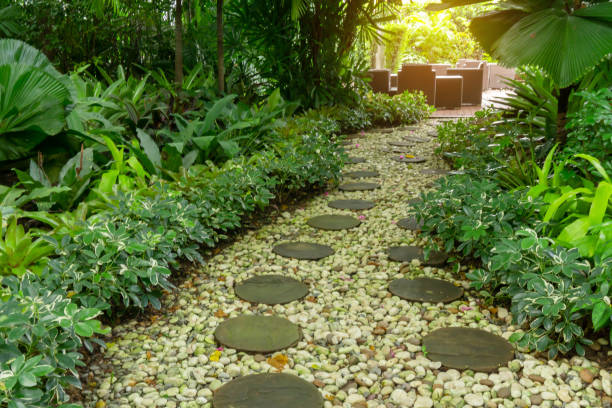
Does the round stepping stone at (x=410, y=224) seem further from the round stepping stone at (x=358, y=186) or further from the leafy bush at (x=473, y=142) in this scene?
the round stepping stone at (x=358, y=186)

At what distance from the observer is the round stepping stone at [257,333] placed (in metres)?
1.89

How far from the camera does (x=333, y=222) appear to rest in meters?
3.36

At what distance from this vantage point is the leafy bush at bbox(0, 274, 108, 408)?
1.14 metres

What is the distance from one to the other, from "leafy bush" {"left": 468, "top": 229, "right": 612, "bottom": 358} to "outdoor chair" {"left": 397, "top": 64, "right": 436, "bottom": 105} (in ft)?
27.4

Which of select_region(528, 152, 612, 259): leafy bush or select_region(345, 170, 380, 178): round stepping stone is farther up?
select_region(528, 152, 612, 259): leafy bush

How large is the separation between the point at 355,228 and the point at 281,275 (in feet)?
2.88

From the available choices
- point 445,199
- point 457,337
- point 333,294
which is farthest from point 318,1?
point 457,337

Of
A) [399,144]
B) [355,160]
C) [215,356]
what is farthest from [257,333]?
[399,144]

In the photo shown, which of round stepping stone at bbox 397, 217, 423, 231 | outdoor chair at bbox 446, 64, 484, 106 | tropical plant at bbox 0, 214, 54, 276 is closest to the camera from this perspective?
tropical plant at bbox 0, 214, 54, 276

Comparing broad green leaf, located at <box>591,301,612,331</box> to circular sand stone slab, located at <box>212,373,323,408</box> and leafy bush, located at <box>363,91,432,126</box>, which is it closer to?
circular sand stone slab, located at <box>212,373,323,408</box>

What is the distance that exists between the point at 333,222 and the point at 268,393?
1.85 meters

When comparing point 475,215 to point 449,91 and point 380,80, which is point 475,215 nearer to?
point 380,80

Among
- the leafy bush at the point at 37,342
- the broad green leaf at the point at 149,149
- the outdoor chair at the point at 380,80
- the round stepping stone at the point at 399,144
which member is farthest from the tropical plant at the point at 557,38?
the outdoor chair at the point at 380,80

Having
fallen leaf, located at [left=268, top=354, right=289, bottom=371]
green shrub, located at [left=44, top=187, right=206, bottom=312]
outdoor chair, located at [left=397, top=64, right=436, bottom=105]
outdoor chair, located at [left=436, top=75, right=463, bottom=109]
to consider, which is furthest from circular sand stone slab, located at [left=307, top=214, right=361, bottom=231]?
outdoor chair, located at [left=436, top=75, right=463, bottom=109]
